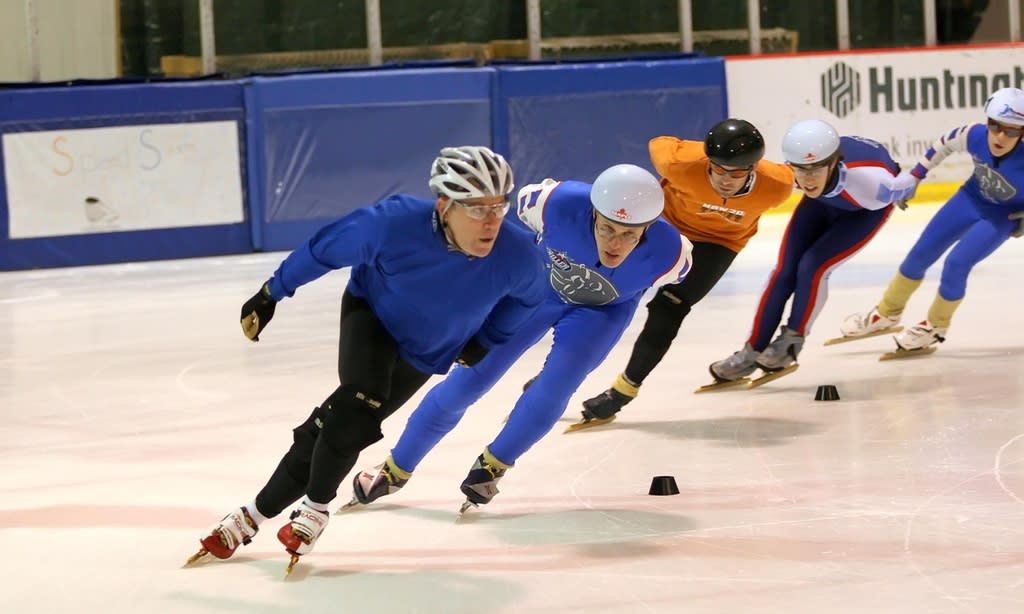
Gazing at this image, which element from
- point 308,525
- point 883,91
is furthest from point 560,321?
point 883,91

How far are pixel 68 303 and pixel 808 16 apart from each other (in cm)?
798

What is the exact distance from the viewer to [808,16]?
45.5ft

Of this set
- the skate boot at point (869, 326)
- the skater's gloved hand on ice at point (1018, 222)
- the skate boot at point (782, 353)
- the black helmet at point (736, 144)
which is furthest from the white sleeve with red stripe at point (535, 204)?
the skater's gloved hand on ice at point (1018, 222)

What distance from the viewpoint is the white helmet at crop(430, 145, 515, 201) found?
3.46 metres

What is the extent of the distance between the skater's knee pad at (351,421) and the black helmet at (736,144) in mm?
2186

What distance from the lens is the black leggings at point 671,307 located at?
553 centimetres

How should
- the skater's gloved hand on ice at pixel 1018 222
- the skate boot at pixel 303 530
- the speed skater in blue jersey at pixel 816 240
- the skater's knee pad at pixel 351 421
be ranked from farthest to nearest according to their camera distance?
the skater's gloved hand on ice at pixel 1018 222 < the speed skater in blue jersey at pixel 816 240 < the skate boot at pixel 303 530 < the skater's knee pad at pixel 351 421

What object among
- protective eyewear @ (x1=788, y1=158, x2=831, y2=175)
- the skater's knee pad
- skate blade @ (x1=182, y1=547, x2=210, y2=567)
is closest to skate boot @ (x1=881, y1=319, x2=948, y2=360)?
Answer: protective eyewear @ (x1=788, y1=158, x2=831, y2=175)

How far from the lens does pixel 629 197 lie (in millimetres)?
4281

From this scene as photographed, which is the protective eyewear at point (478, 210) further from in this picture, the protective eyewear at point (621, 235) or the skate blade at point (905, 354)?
the skate blade at point (905, 354)

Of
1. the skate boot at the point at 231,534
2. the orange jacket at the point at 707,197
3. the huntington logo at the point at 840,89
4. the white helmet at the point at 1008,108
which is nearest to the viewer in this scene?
the skate boot at the point at 231,534

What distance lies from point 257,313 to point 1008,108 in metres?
4.19

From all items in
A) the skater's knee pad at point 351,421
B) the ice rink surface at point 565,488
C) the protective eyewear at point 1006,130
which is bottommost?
the ice rink surface at point 565,488

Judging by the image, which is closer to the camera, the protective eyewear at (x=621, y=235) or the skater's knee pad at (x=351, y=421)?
the skater's knee pad at (x=351, y=421)
